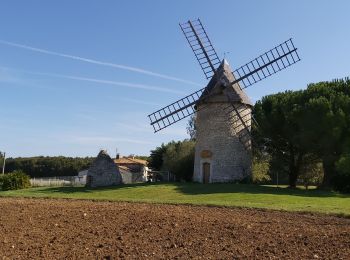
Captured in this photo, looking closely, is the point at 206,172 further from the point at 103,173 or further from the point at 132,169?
the point at 132,169

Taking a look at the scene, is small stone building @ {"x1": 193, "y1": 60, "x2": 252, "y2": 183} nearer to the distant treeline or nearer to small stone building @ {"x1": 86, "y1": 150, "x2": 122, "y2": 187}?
small stone building @ {"x1": 86, "y1": 150, "x2": 122, "y2": 187}

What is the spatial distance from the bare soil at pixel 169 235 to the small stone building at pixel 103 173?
21367 mm

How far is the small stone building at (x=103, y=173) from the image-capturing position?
3838 centimetres

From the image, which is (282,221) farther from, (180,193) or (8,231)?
(180,193)

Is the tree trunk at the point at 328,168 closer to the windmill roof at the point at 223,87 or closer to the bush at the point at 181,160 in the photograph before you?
the windmill roof at the point at 223,87

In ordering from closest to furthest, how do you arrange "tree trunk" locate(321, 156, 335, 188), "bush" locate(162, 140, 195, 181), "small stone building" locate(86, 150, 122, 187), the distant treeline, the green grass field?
the green grass field < "tree trunk" locate(321, 156, 335, 188) < "small stone building" locate(86, 150, 122, 187) < "bush" locate(162, 140, 195, 181) < the distant treeline

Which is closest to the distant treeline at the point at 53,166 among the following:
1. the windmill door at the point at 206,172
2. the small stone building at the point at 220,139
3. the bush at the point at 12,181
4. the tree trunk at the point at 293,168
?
the bush at the point at 12,181

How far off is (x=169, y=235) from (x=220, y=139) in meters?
25.5

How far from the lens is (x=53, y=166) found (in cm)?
8681

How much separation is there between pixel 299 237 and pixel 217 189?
18.9 m

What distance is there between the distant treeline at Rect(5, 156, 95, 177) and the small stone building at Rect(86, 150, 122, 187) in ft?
149

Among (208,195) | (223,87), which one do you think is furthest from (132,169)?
(208,195)

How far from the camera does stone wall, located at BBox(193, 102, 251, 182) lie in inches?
1452

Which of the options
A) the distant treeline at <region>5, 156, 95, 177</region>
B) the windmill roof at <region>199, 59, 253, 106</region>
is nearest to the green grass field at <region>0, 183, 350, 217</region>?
the windmill roof at <region>199, 59, 253, 106</region>
